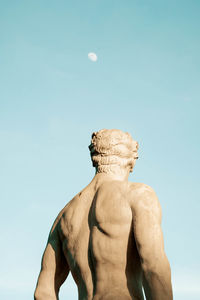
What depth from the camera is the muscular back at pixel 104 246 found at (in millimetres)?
5941

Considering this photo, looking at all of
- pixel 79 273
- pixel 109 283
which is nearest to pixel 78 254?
pixel 79 273

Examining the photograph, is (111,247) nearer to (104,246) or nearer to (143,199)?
(104,246)

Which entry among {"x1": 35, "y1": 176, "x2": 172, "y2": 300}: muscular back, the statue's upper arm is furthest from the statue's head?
the statue's upper arm

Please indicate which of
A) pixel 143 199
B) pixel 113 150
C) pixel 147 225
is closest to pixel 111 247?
pixel 147 225

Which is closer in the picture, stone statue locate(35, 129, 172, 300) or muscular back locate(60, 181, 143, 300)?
stone statue locate(35, 129, 172, 300)

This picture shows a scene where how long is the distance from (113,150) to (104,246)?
53.6 inches

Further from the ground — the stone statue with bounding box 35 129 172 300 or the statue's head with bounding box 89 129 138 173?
the statue's head with bounding box 89 129 138 173

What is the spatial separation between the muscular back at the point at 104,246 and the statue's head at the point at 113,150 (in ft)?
1.08

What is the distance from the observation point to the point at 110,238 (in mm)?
6055

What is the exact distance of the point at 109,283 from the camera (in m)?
5.93

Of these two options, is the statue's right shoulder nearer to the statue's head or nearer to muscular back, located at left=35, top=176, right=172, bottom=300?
muscular back, located at left=35, top=176, right=172, bottom=300

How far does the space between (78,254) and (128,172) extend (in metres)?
1.31

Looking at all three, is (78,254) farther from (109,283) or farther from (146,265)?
(146,265)

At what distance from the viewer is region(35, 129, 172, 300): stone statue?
5.73 metres
